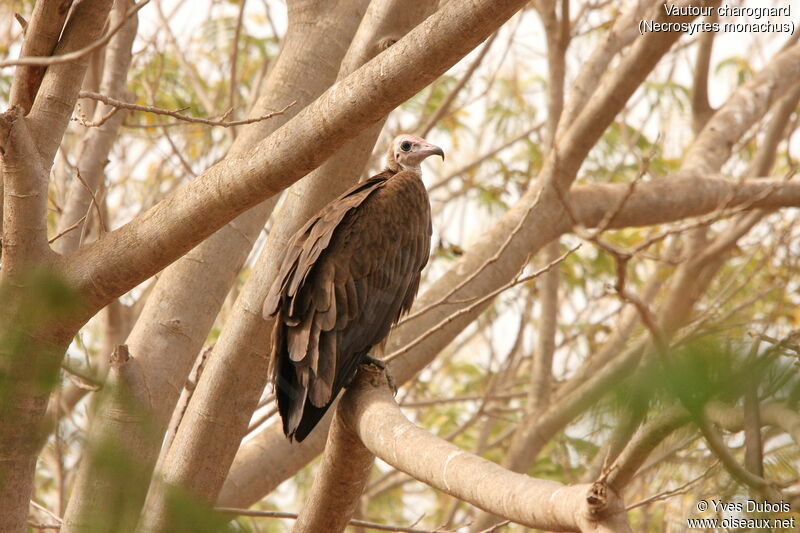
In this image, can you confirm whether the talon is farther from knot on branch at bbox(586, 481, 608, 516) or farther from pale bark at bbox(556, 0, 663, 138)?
pale bark at bbox(556, 0, 663, 138)

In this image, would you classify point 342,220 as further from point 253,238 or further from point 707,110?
point 707,110

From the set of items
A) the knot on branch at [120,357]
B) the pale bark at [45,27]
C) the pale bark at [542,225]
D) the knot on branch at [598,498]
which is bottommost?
the knot on branch at [598,498]

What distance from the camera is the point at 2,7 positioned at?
8.57m

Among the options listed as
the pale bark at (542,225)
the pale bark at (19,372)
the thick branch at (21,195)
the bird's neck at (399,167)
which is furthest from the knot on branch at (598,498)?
the bird's neck at (399,167)

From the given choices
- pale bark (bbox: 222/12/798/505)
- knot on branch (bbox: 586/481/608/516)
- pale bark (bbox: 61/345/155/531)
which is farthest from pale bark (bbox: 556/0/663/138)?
pale bark (bbox: 61/345/155/531)

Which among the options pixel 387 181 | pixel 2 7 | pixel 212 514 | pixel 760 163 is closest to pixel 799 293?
pixel 760 163

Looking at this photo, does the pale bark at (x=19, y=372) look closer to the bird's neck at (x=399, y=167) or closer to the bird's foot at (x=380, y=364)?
the bird's foot at (x=380, y=364)

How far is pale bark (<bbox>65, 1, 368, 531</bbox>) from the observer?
13.1 ft

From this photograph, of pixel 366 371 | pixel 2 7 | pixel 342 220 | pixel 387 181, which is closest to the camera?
pixel 366 371

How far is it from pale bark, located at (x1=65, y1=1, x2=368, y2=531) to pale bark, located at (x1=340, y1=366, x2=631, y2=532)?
1192 mm

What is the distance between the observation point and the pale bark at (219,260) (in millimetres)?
4008

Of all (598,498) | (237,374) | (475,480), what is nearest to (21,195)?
(237,374)

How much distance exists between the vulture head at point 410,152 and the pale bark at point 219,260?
2.51 ft

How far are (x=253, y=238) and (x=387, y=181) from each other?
0.73 metres
